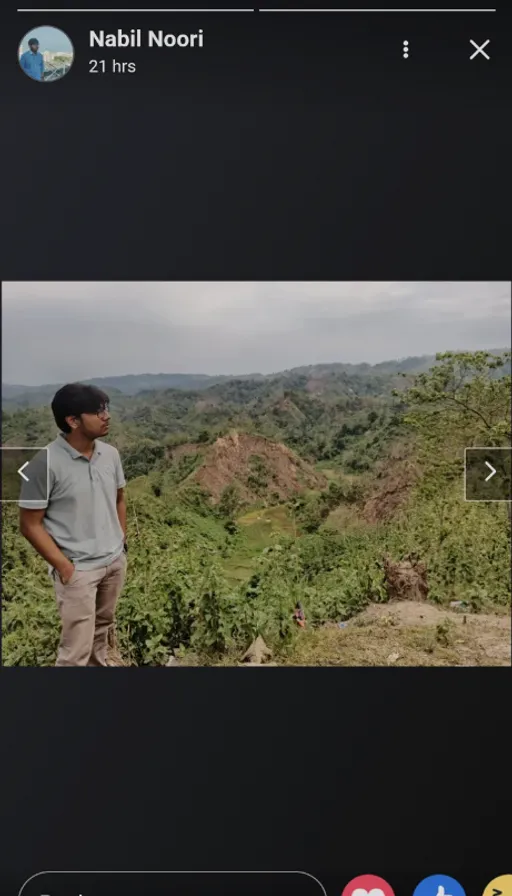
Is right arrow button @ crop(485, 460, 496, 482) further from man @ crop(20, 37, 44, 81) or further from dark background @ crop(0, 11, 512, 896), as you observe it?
man @ crop(20, 37, 44, 81)

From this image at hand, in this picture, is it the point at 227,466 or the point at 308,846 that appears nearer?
the point at 308,846

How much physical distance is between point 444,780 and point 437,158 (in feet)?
6.49

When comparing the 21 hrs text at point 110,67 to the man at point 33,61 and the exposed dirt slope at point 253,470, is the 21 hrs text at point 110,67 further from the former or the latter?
the exposed dirt slope at point 253,470

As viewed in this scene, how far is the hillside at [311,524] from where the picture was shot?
9.16ft

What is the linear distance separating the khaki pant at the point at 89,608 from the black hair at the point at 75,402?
19.2 inches

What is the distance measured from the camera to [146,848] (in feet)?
8.59

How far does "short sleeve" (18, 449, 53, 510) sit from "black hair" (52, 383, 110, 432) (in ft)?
0.42

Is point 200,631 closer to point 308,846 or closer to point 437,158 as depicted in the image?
point 308,846

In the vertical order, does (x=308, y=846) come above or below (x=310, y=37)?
below

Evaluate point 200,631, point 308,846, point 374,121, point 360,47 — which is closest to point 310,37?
point 360,47

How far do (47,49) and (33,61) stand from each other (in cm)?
6

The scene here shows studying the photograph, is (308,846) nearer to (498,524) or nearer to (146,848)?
(146,848)

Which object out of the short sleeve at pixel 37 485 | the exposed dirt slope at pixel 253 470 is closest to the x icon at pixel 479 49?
the exposed dirt slope at pixel 253 470

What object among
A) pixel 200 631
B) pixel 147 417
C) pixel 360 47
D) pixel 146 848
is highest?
pixel 360 47
